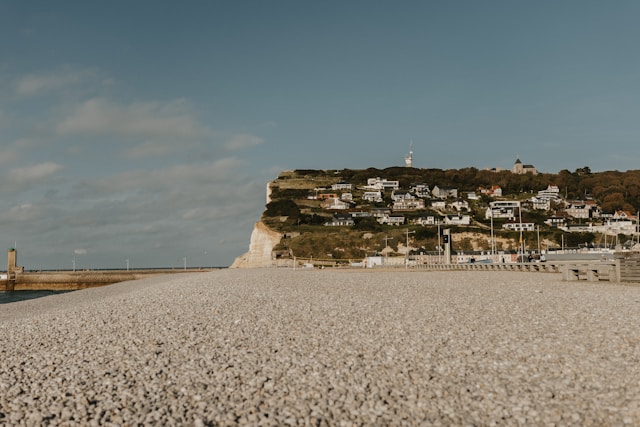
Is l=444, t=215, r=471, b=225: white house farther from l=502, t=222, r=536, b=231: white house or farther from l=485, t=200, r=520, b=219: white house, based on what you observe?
l=502, t=222, r=536, b=231: white house

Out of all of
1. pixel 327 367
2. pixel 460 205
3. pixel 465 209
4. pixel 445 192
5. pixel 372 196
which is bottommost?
pixel 327 367

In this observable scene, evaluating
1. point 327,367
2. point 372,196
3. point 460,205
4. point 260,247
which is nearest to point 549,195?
point 460,205

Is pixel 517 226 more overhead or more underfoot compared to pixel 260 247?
more overhead

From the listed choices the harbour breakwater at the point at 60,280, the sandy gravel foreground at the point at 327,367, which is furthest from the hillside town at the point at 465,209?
the sandy gravel foreground at the point at 327,367

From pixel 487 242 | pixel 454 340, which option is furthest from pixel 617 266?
pixel 487 242

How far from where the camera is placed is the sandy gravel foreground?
8172 mm

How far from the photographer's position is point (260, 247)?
131 meters

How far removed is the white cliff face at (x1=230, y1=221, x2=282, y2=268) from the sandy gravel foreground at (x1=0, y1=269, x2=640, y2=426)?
105486mm

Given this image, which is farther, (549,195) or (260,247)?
(549,195)

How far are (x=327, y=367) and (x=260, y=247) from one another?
4774 inches

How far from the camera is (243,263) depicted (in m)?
133

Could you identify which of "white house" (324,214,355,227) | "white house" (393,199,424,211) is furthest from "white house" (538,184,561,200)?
"white house" (324,214,355,227)

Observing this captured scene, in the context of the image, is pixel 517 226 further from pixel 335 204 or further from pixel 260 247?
pixel 260 247

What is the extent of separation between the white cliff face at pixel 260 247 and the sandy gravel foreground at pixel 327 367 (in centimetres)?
10549
